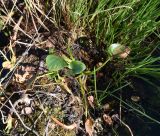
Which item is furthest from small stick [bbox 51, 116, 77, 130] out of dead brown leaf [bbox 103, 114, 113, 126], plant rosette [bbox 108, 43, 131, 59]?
plant rosette [bbox 108, 43, 131, 59]

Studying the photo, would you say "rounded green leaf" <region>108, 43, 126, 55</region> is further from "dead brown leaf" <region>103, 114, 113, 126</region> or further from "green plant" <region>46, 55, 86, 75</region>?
"dead brown leaf" <region>103, 114, 113, 126</region>

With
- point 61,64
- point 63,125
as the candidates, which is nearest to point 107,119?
point 63,125

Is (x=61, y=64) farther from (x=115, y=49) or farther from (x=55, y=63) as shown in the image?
(x=115, y=49)

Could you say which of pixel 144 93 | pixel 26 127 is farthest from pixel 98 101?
pixel 26 127

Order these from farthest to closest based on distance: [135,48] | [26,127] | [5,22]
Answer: [5,22]
[135,48]
[26,127]

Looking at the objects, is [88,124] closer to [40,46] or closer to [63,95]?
[63,95]

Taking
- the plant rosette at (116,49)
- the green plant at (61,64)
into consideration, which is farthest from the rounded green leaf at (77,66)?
the plant rosette at (116,49)
